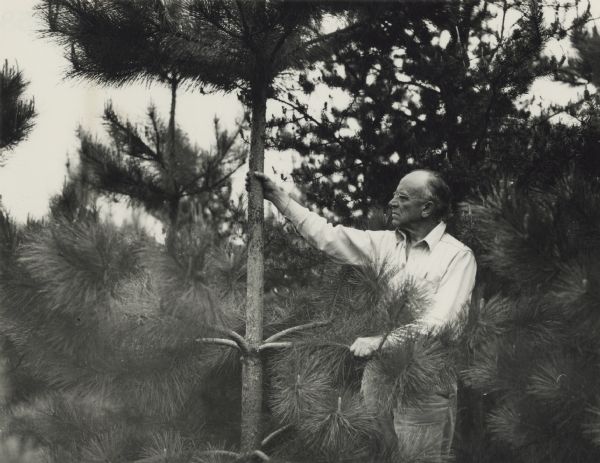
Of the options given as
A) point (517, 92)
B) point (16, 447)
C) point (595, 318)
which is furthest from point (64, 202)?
point (595, 318)

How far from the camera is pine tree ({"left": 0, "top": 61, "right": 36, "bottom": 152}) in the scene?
17.2 ft

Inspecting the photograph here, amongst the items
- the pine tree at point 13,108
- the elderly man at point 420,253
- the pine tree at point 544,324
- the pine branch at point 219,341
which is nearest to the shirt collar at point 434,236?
the elderly man at point 420,253

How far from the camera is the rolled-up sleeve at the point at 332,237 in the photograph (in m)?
3.03

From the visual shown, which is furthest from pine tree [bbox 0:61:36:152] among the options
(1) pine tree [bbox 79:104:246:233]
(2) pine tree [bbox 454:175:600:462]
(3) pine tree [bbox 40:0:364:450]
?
(2) pine tree [bbox 454:175:600:462]

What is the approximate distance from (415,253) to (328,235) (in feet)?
1.15

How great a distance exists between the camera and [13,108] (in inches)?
208

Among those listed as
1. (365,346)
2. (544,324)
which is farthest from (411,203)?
(365,346)

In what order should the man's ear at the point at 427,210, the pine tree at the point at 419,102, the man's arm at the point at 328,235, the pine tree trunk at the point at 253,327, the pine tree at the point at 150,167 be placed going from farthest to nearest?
the pine tree at the point at 150,167 → the pine tree at the point at 419,102 → the man's ear at the point at 427,210 → the man's arm at the point at 328,235 → the pine tree trunk at the point at 253,327

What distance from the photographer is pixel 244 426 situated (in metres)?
2.92

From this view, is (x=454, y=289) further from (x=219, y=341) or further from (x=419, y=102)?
(x=419, y=102)

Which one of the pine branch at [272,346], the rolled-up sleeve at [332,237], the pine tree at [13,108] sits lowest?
the pine branch at [272,346]

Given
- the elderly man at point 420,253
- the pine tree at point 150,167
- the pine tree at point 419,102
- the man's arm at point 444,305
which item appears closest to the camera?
the man's arm at point 444,305

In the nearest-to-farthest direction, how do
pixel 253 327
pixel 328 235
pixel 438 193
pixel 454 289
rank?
pixel 454 289, pixel 253 327, pixel 328 235, pixel 438 193

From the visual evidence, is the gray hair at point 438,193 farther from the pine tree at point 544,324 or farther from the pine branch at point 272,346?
the pine branch at point 272,346
